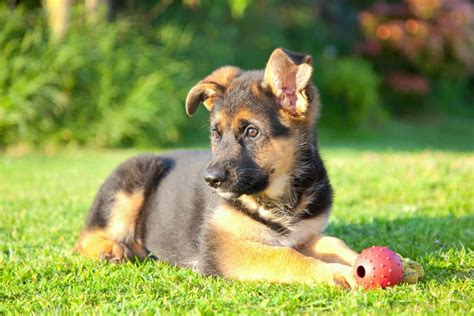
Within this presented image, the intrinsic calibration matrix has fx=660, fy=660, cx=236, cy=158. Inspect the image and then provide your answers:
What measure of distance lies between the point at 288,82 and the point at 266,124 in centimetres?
38

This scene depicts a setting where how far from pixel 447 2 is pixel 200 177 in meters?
19.3

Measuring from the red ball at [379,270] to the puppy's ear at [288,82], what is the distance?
1.32m

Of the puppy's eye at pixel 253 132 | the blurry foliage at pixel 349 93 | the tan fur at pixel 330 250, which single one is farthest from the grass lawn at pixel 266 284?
the blurry foliage at pixel 349 93

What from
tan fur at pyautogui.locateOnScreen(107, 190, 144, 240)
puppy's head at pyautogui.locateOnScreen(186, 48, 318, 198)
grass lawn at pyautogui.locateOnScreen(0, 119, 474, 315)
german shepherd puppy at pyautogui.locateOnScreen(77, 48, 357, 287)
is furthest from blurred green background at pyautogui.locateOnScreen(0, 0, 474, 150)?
puppy's head at pyautogui.locateOnScreen(186, 48, 318, 198)

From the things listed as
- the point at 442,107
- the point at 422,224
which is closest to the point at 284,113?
the point at 422,224

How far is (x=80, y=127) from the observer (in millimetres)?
14641

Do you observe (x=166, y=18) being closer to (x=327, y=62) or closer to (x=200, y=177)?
(x=327, y=62)

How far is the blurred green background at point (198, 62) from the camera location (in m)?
14.5

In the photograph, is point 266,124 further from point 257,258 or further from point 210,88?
point 257,258

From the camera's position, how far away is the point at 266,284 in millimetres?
4355

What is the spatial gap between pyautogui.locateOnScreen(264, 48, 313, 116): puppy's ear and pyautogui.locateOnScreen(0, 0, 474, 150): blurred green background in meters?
4.71

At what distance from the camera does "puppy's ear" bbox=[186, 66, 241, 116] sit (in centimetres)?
525

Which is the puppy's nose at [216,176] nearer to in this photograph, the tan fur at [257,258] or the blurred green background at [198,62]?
the tan fur at [257,258]

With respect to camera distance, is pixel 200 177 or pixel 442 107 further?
pixel 442 107
